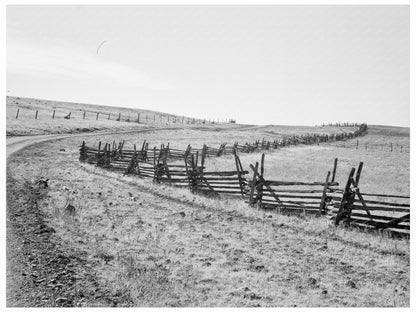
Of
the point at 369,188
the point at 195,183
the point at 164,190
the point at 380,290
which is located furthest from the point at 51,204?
the point at 369,188

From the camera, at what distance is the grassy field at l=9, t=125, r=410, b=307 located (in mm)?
6062

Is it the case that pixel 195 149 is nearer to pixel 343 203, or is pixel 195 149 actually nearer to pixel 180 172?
pixel 180 172

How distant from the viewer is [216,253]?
8.00 m

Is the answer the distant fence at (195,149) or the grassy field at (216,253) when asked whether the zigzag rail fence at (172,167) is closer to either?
the distant fence at (195,149)

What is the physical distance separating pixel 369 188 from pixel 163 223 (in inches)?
557

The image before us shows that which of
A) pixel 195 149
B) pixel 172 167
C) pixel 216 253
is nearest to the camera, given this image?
pixel 216 253

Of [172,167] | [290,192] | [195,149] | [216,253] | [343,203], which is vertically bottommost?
[216,253]

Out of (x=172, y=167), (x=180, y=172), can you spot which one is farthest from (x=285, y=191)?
(x=172, y=167)

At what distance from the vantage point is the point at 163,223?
33.1 ft

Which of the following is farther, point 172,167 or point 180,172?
point 172,167

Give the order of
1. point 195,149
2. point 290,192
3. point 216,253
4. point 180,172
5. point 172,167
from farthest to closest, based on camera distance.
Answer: point 195,149 → point 172,167 → point 180,172 → point 290,192 → point 216,253

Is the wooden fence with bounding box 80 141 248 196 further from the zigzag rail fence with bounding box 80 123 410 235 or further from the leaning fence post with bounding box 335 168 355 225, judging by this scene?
the leaning fence post with bounding box 335 168 355 225

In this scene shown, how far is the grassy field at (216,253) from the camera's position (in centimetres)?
606
